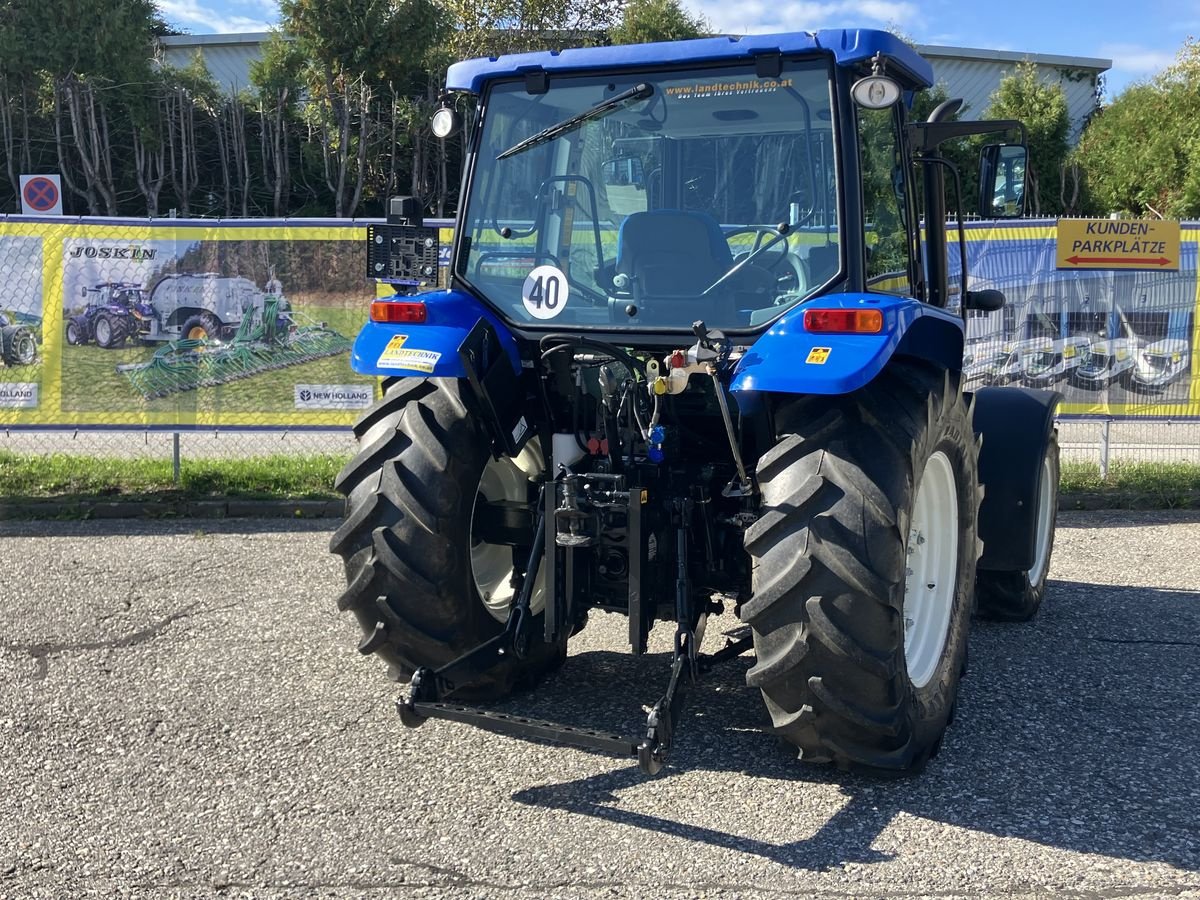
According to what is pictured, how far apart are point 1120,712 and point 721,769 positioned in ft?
5.75

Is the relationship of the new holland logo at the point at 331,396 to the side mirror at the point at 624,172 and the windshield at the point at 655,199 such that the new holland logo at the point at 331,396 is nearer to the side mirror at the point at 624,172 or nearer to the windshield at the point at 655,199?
the windshield at the point at 655,199

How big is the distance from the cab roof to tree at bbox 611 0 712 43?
21.8m

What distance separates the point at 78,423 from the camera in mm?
9367

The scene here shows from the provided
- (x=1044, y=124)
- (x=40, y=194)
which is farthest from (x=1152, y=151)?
(x=40, y=194)

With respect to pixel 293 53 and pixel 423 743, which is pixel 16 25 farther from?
pixel 423 743

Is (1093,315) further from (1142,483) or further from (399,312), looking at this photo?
(399,312)

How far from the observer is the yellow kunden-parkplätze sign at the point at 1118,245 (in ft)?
31.7

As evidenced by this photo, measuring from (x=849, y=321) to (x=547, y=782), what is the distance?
1.83m

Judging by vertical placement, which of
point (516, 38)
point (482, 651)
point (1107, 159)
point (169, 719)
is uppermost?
point (516, 38)

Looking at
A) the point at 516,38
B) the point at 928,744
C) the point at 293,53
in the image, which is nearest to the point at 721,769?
the point at 928,744

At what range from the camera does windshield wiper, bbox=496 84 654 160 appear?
4.51m

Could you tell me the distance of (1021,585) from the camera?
6.07 meters

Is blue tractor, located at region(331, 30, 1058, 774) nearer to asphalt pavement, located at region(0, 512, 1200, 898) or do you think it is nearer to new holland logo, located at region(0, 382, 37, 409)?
asphalt pavement, located at region(0, 512, 1200, 898)

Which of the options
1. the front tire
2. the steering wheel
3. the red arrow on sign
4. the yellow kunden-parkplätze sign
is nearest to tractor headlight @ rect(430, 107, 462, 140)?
the steering wheel
